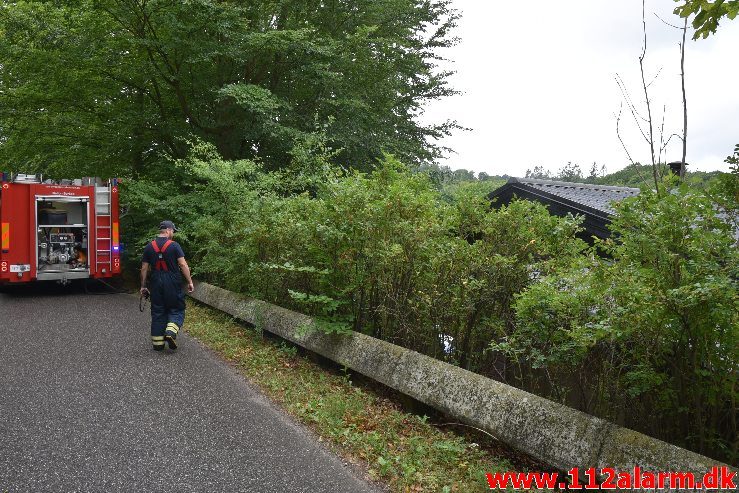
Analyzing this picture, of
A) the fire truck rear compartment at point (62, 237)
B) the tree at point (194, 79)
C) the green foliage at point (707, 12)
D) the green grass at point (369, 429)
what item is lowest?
the green grass at point (369, 429)

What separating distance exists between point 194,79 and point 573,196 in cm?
1201

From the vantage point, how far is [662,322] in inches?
122

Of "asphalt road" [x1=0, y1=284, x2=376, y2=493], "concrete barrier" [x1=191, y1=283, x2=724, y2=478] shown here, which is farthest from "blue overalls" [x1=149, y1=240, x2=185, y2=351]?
"concrete barrier" [x1=191, y1=283, x2=724, y2=478]

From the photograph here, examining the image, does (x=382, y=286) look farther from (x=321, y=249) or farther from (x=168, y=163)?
(x=168, y=163)

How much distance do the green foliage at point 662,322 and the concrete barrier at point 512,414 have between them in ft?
1.15

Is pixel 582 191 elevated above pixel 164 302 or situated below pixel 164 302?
above

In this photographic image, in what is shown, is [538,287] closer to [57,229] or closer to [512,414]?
[512,414]

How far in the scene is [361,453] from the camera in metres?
4.12

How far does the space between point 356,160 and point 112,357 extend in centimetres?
1111

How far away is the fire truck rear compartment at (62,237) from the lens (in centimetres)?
1269

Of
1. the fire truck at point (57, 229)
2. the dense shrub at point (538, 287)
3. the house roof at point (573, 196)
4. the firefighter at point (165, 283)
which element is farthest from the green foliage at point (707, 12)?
the fire truck at point (57, 229)

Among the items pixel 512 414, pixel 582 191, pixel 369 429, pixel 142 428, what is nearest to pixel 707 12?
pixel 512 414

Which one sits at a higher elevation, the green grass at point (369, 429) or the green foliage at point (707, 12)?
the green foliage at point (707, 12)

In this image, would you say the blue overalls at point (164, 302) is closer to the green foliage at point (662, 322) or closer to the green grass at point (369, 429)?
the green grass at point (369, 429)
